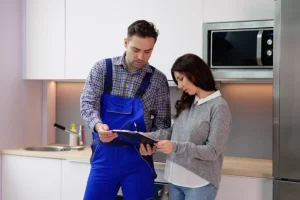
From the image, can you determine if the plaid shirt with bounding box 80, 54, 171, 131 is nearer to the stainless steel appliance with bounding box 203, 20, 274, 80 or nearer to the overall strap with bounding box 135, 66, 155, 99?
the overall strap with bounding box 135, 66, 155, 99

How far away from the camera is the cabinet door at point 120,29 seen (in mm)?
2666

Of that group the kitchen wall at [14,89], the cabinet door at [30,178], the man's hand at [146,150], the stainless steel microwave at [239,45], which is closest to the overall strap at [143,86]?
the man's hand at [146,150]

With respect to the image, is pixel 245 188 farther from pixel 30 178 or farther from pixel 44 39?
pixel 44 39

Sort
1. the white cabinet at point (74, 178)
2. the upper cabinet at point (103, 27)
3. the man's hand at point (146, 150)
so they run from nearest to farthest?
the man's hand at point (146, 150) → the upper cabinet at point (103, 27) → the white cabinet at point (74, 178)

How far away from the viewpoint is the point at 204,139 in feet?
6.66

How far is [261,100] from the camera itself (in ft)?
9.31

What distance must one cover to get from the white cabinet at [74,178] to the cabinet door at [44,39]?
63cm

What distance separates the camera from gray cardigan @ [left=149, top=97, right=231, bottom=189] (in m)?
1.96

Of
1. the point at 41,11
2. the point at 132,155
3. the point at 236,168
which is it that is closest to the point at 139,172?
the point at 132,155

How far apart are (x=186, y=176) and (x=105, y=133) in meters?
0.42

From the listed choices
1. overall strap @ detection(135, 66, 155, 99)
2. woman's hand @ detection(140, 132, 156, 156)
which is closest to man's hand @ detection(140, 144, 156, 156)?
woman's hand @ detection(140, 132, 156, 156)

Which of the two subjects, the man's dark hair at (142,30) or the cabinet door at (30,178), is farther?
the cabinet door at (30,178)

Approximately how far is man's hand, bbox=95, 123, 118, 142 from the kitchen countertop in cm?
59

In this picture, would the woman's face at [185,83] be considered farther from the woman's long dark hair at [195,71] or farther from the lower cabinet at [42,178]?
the lower cabinet at [42,178]
